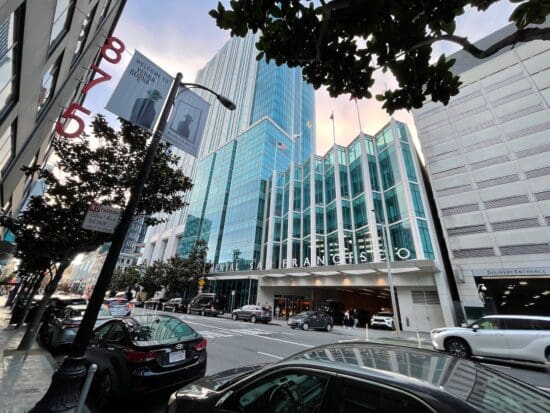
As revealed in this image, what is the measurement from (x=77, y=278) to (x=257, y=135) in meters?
114

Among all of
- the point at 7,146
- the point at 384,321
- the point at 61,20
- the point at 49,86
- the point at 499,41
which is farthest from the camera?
the point at 384,321

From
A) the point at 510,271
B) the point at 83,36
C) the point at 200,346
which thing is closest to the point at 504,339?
the point at 200,346

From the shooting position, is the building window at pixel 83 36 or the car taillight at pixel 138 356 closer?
the car taillight at pixel 138 356

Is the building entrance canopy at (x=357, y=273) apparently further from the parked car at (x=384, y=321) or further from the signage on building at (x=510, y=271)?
the signage on building at (x=510, y=271)

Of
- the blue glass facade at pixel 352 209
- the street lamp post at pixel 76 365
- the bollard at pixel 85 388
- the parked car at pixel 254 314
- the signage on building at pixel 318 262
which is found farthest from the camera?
the blue glass facade at pixel 352 209

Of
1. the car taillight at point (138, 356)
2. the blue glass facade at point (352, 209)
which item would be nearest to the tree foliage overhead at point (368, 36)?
the car taillight at point (138, 356)

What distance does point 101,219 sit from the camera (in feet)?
15.7

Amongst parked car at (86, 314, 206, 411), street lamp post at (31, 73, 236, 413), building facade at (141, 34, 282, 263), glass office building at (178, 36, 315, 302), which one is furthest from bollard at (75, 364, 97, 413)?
building facade at (141, 34, 282, 263)

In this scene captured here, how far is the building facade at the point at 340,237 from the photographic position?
23.9m

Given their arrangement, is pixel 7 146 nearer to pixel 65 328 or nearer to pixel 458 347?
pixel 65 328

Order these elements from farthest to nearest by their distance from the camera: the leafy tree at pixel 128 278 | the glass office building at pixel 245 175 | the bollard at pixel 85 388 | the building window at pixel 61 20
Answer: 1. the leafy tree at pixel 128 278
2. the glass office building at pixel 245 175
3. the building window at pixel 61 20
4. the bollard at pixel 85 388

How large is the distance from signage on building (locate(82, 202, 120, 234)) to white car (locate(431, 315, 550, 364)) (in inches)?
452

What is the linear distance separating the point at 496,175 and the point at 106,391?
31728 mm

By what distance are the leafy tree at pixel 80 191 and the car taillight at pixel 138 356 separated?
5.66 metres
